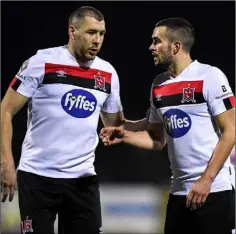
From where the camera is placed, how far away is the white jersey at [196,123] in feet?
11.9

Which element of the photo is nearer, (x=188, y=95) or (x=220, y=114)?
(x=220, y=114)

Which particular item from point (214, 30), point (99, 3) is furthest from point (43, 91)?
point (214, 30)

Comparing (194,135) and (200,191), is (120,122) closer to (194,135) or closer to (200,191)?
(194,135)

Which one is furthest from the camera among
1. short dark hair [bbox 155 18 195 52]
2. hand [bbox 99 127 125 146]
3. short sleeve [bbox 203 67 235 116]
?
short dark hair [bbox 155 18 195 52]

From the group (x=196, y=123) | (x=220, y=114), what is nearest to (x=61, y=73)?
(x=196, y=123)

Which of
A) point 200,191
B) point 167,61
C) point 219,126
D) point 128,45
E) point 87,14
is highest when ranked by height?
point 128,45

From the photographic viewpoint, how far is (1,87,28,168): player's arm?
3.52m

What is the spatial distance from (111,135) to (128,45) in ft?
14.6

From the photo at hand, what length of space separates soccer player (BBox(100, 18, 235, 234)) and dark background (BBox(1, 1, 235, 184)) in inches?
150

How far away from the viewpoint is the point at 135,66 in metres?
8.12

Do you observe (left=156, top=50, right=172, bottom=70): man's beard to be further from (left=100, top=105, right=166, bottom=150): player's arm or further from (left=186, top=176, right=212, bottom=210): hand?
(left=186, top=176, right=212, bottom=210): hand

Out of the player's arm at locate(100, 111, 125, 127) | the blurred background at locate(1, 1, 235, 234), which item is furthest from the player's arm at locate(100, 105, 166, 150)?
the blurred background at locate(1, 1, 235, 234)

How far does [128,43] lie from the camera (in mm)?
8148

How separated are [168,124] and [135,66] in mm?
4430
